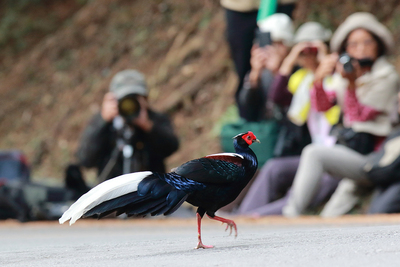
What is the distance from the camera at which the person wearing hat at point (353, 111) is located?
701 cm

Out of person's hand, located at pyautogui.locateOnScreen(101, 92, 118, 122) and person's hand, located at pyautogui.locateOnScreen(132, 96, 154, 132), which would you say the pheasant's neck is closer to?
person's hand, located at pyautogui.locateOnScreen(132, 96, 154, 132)

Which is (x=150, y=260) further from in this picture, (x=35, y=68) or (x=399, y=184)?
(x=35, y=68)

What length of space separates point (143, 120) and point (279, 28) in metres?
1.92

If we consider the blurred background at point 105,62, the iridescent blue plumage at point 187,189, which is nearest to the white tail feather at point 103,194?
the iridescent blue plumage at point 187,189

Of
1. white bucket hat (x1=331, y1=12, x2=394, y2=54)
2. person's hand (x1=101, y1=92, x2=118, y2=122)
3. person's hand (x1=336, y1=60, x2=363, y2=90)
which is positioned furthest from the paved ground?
person's hand (x1=101, y1=92, x2=118, y2=122)

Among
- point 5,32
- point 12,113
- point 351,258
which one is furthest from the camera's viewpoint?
point 5,32

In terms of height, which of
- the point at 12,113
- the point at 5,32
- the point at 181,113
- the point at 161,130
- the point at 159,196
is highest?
the point at 5,32

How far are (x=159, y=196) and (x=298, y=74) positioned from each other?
14.8 ft

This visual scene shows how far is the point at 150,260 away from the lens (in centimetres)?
357

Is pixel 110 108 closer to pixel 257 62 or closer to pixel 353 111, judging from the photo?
pixel 257 62

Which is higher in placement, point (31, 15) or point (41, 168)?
point (31, 15)

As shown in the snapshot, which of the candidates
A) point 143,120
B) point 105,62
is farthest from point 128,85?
point 105,62

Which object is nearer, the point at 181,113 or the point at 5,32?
the point at 181,113

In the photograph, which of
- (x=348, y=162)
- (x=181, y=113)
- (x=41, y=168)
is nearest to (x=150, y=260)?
(x=348, y=162)
